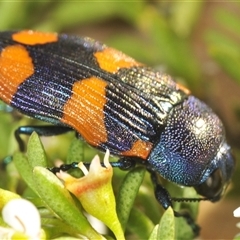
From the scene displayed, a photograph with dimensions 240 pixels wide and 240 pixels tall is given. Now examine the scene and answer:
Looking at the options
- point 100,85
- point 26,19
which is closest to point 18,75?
point 100,85

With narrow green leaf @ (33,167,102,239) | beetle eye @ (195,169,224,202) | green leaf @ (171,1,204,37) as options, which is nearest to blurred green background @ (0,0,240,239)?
green leaf @ (171,1,204,37)

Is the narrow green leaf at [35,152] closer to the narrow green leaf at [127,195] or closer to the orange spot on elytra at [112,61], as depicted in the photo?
the narrow green leaf at [127,195]

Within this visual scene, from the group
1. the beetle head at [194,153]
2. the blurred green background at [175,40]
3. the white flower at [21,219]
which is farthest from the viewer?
the blurred green background at [175,40]

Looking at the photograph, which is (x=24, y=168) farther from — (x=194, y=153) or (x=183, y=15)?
(x=183, y=15)

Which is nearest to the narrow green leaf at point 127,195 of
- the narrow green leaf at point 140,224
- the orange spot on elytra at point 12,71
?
the narrow green leaf at point 140,224

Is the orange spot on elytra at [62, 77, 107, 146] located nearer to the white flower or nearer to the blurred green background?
the blurred green background

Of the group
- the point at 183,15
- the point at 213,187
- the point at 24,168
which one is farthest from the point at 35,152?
the point at 183,15

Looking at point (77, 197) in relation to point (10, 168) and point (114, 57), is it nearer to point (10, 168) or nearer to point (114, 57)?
point (10, 168)
